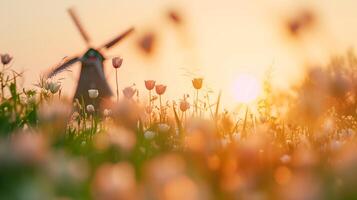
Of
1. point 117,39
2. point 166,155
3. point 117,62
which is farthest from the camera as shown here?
point 117,39

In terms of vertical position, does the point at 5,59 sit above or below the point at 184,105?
above

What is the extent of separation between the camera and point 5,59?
7.27m

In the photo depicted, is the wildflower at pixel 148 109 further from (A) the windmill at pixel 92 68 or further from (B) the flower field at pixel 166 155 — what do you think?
(A) the windmill at pixel 92 68

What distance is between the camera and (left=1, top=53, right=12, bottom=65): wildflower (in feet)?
23.7

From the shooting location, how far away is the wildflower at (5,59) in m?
7.22

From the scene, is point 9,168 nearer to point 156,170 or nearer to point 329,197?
point 156,170

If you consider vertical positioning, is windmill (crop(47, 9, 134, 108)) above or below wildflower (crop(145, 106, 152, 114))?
above

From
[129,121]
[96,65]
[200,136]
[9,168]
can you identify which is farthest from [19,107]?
[96,65]

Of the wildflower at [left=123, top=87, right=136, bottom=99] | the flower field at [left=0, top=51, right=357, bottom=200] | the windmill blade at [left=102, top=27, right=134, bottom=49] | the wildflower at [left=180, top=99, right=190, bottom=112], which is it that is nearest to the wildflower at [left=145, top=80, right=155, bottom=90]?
the flower field at [left=0, top=51, right=357, bottom=200]

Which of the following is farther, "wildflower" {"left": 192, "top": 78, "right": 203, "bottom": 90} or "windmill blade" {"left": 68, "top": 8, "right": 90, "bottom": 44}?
"windmill blade" {"left": 68, "top": 8, "right": 90, "bottom": 44}

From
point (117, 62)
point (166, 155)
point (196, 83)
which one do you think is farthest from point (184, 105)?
point (166, 155)

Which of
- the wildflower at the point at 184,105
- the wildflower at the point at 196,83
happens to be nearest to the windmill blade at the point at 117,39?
the wildflower at the point at 196,83

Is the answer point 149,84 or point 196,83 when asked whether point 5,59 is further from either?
point 196,83

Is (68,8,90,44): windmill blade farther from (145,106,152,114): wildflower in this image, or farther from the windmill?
(145,106,152,114): wildflower
